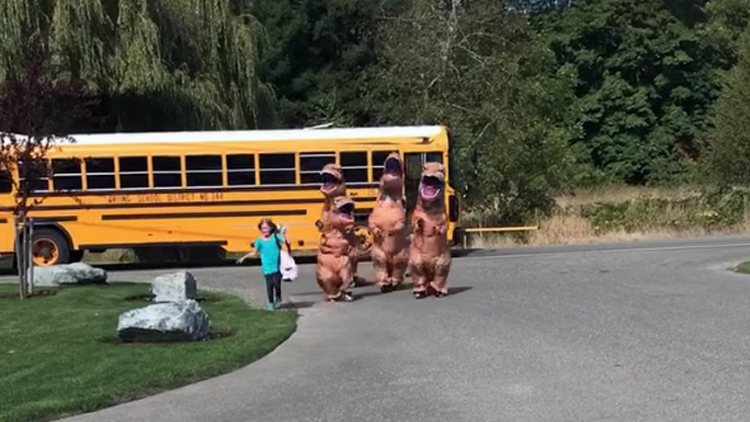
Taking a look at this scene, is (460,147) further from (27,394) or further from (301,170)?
(27,394)

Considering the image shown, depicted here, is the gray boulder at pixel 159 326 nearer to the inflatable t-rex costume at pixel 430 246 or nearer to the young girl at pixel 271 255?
the young girl at pixel 271 255

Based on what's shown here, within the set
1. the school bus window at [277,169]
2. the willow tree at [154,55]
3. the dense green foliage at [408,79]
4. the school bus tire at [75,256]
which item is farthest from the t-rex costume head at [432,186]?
the willow tree at [154,55]

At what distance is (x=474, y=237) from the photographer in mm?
30094

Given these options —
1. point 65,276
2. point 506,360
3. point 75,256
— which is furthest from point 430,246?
point 75,256

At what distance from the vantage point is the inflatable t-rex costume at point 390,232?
704 inches

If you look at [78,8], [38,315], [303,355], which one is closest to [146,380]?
[303,355]

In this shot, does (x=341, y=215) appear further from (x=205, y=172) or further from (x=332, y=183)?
(x=205, y=172)

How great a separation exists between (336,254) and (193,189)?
8.30 meters

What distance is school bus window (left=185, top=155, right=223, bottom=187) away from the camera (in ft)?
80.1

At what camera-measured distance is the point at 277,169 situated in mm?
24516

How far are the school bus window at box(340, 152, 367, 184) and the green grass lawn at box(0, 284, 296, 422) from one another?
27.2 ft

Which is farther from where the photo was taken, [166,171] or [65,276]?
[166,171]

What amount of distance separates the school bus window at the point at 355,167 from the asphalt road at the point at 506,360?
656 centimetres

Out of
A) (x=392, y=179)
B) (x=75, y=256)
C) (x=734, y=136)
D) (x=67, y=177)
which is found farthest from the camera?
(x=734, y=136)
